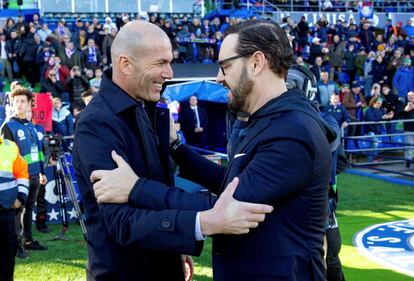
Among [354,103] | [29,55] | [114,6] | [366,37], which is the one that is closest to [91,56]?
[29,55]

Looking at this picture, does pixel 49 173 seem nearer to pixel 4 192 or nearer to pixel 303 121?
pixel 4 192

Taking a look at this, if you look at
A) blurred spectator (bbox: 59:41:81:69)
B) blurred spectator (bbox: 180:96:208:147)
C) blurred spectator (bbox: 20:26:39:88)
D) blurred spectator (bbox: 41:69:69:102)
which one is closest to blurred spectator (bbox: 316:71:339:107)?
blurred spectator (bbox: 180:96:208:147)

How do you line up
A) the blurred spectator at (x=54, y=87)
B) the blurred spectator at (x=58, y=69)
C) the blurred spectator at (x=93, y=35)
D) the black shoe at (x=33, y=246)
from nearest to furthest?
1. the black shoe at (x=33, y=246)
2. the blurred spectator at (x=54, y=87)
3. the blurred spectator at (x=58, y=69)
4. the blurred spectator at (x=93, y=35)

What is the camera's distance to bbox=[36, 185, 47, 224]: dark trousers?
8609 mm

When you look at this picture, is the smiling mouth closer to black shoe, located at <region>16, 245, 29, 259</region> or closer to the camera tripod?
black shoe, located at <region>16, 245, 29, 259</region>

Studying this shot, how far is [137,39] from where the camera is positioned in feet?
8.40

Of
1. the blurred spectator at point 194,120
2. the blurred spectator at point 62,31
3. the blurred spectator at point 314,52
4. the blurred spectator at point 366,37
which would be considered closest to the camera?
the blurred spectator at point 194,120

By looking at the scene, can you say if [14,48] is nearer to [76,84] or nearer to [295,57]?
[76,84]

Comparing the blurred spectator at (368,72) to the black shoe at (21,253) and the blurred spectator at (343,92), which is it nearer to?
the blurred spectator at (343,92)

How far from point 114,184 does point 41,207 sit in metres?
6.72

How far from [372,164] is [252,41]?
12.2m

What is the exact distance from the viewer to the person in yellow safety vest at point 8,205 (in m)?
5.10

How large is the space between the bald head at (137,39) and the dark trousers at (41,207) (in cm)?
641

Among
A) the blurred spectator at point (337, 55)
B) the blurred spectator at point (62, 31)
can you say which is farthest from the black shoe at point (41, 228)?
the blurred spectator at point (337, 55)
